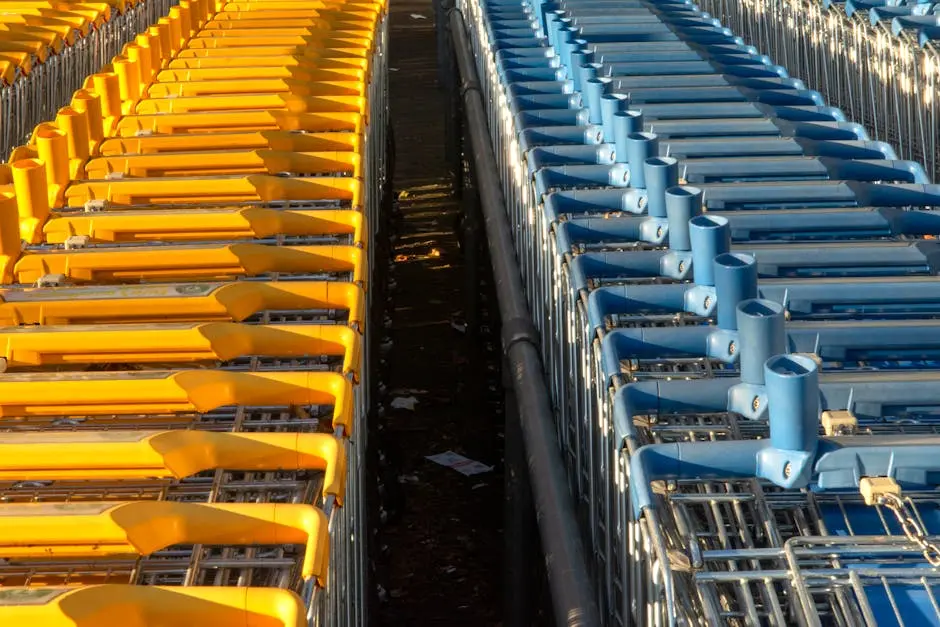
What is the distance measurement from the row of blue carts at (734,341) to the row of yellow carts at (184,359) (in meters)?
0.60

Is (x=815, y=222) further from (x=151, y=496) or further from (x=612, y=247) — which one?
(x=151, y=496)

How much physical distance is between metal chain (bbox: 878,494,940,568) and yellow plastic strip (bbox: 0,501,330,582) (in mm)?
999

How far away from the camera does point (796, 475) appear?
2.53 metres

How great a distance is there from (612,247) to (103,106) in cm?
232

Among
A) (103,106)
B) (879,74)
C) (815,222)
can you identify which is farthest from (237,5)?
(815,222)

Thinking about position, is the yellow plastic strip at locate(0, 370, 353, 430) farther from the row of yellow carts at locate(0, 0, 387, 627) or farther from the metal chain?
the metal chain

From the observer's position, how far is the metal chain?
7.74 ft

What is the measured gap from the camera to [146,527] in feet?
8.34

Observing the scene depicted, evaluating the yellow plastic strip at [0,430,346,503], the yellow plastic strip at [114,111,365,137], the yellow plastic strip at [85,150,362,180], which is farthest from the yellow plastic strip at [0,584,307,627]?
the yellow plastic strip at [114,111,365,137]

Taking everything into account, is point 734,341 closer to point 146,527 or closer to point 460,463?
point 146,527

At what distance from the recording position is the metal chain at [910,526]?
7.74 feet

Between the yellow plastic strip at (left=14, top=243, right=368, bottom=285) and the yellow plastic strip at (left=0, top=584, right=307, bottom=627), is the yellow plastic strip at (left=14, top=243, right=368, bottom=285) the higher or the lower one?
the higher one

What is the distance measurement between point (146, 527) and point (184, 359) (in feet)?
3.31

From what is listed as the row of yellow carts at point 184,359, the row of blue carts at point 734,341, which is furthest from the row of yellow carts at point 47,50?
the row of blue carts at point 734,341
